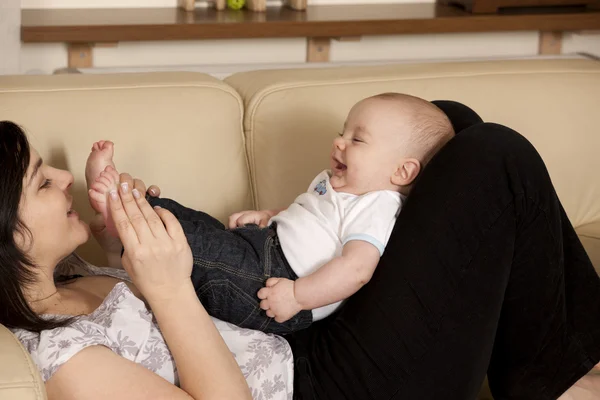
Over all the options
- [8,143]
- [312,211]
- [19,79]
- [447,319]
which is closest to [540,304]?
[447,319]

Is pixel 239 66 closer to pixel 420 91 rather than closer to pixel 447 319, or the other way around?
pixel 420 91

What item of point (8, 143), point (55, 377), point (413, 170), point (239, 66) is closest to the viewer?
point (55, 377)

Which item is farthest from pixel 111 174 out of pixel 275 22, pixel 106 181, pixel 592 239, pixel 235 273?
pixel 275 22

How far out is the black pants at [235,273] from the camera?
4.55 feet

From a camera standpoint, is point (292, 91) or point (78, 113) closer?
point (78, 113)

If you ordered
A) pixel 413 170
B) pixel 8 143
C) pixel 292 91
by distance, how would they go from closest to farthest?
pixel 8 143 < pixel 413 170 < pixel 292 91

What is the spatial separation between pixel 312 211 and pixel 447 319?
312 mm

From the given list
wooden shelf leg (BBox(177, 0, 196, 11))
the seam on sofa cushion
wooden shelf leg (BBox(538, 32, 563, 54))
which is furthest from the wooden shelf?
the seam on sofa cushion

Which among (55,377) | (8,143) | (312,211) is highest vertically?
(8,143)

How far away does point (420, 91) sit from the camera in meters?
1.97

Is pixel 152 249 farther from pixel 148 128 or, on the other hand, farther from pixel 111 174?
pixel 148 128

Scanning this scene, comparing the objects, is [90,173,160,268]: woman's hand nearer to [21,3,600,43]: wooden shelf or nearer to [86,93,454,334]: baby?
[86,93,454,334]: baby

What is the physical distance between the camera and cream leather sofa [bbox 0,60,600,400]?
1731mm

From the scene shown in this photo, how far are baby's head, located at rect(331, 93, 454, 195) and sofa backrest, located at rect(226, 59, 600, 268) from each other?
0.37 metres
